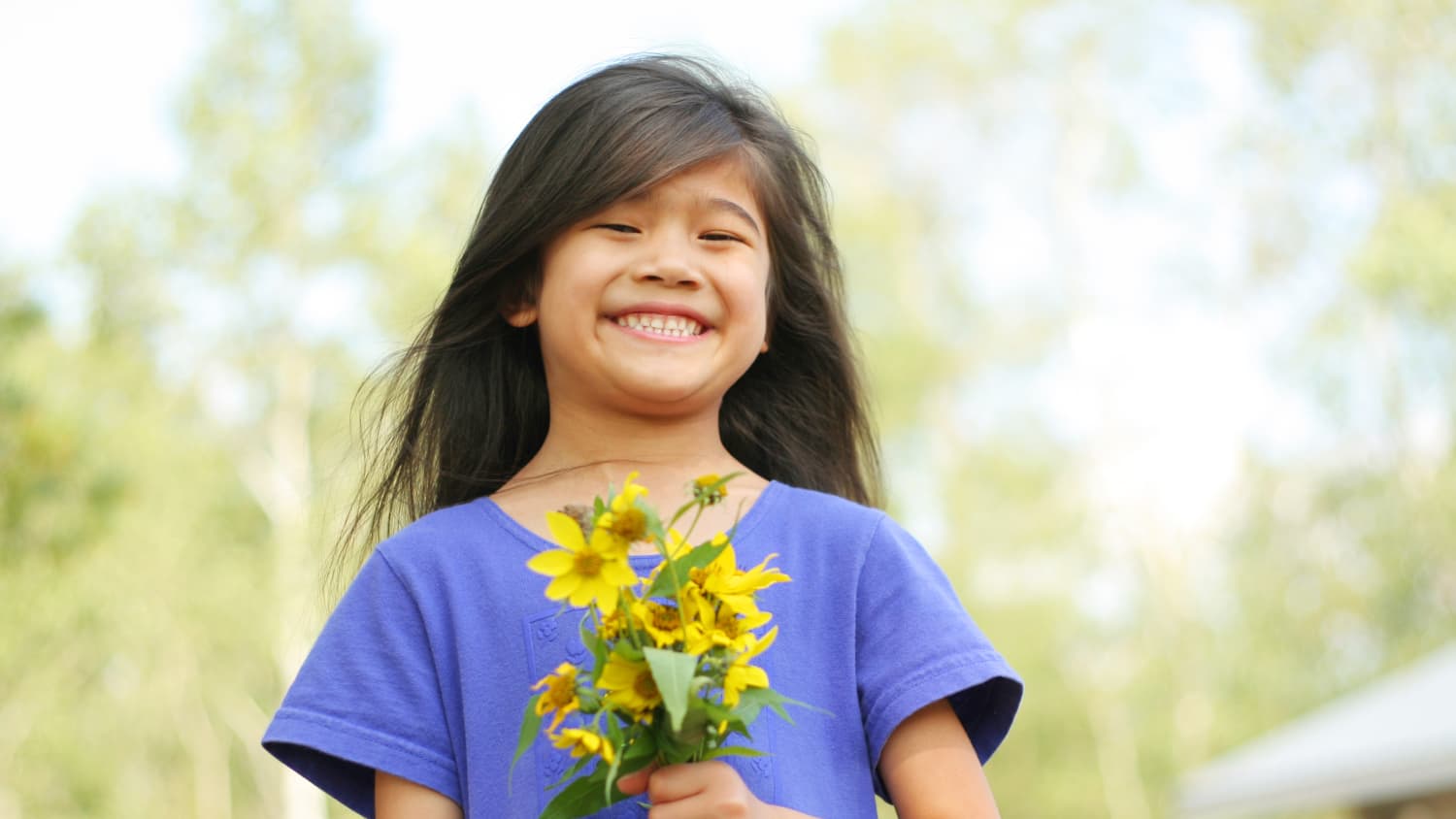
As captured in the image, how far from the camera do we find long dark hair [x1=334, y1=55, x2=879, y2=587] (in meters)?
2.03

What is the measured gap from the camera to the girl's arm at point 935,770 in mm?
1758

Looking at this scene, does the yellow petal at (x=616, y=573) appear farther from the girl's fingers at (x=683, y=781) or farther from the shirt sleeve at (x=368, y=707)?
the shirt sleeve at (x=368, y=707)

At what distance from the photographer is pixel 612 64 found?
88.0 inches

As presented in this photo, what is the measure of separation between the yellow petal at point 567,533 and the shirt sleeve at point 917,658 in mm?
463

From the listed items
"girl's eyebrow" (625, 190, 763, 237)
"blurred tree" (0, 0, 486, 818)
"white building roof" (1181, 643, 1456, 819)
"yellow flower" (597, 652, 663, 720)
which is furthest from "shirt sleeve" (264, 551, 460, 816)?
"blurred tree" (0, 0, 486, 818)

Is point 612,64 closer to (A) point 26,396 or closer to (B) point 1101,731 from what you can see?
(A) point 26,396

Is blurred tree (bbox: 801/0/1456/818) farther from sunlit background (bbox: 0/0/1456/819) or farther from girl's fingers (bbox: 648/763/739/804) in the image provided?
girl's fingers (bbox: 648/763/739/804)

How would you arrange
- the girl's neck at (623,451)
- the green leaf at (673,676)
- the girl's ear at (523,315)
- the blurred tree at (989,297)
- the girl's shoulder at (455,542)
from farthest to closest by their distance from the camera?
the blurred tree at (989,297) → the girl's ear at (523,315) → the girl's neck at (623,451) → the girl's shoulder at (455,542) → the green leaf at (673,676)

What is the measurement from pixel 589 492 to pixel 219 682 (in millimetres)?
22157

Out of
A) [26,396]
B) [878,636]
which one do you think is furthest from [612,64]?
[26,396]

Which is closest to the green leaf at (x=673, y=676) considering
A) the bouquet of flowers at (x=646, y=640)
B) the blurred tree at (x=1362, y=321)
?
the bouquet of flowers at (x=646, y=640)

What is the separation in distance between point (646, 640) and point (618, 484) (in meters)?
0.53

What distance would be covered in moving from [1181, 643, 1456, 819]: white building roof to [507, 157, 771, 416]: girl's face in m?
7.10

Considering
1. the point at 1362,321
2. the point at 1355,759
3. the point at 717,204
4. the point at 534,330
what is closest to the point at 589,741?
→ the point at 717,204
